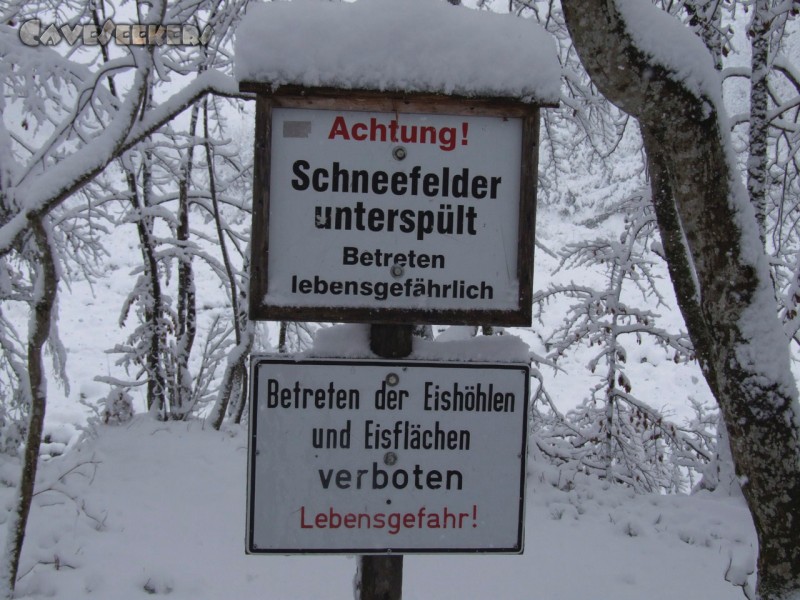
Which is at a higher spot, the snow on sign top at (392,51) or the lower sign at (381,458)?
the snow on sign top at (392,51)

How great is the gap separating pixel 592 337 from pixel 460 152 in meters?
7.14

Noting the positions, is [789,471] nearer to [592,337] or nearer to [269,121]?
[269,121]

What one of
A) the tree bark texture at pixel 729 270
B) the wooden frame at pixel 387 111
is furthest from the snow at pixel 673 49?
the wooden frame at pixel 387 111

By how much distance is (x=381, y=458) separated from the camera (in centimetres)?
166

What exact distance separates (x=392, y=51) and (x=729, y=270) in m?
1.17

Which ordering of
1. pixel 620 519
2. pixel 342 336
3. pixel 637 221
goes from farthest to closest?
pixel 637 221 < pixel 620 519 < pixel 342 336

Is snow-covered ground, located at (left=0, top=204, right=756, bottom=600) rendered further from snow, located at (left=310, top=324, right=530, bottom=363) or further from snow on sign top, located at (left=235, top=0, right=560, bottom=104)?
snow on sign top, located at (left=235, top=0, right=560, bottom=104)

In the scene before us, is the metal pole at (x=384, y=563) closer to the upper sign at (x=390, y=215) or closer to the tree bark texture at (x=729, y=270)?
the upper sign at (x=390, y=215)

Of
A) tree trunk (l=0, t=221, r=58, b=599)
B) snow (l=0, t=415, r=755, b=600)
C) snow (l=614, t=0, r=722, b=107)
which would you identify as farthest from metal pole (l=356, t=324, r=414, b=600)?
tree trunk (l=0, t=221, r=58, b=599)

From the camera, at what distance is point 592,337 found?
8.39 meters

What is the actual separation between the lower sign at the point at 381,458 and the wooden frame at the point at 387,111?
0.39ft

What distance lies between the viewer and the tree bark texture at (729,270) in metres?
1.95

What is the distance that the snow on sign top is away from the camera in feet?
5.26

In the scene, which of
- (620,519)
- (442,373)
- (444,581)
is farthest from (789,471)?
(620,519)
